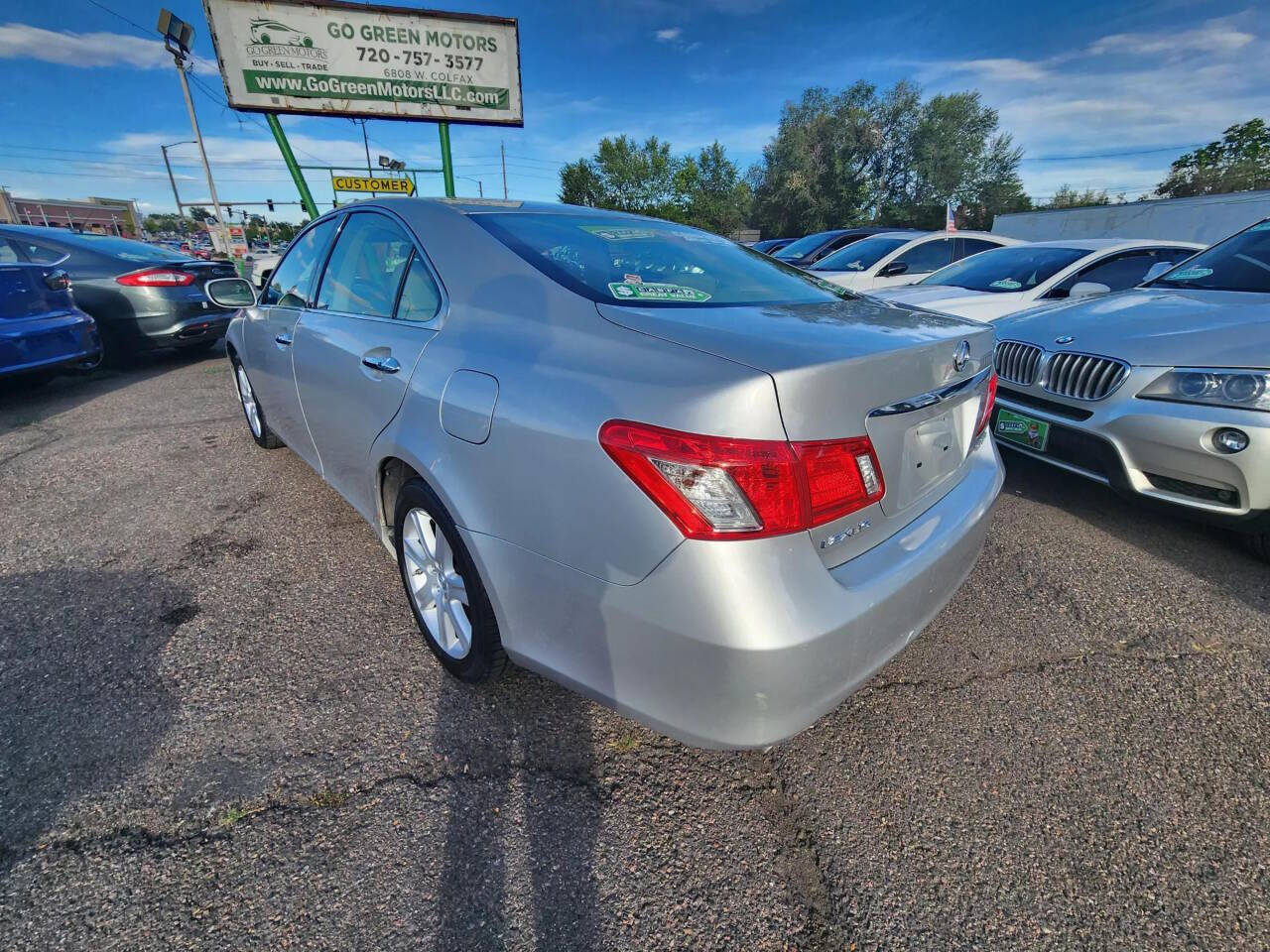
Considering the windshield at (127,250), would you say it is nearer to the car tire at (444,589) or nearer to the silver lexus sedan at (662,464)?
the silver lexus sedan at (662,464)

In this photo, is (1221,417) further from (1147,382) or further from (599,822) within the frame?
(599,822)

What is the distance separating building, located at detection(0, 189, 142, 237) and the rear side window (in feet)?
202

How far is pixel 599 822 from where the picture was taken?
1.58 m

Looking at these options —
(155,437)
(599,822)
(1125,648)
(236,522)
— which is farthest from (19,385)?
(1125,648)

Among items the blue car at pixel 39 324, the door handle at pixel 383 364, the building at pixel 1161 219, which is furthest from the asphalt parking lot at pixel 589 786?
Answer: the building at pixel 1161 219

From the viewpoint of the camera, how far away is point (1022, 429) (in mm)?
3305

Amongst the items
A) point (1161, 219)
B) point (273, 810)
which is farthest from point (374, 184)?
point (1161, 219)

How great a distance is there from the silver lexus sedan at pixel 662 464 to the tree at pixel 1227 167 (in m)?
49.1

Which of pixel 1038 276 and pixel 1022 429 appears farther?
pixel 1038 276

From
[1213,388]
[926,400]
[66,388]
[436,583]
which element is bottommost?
[66,388]

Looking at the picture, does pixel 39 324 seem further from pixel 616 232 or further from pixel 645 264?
pixel 645 264

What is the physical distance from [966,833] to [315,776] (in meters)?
1.78

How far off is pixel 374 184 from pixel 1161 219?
23.9m

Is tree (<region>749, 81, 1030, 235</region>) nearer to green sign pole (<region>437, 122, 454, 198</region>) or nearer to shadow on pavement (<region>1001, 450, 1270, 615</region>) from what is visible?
green sign pole (<region>437, 122, 454, 198</region>)
